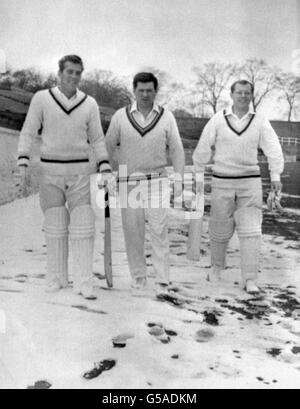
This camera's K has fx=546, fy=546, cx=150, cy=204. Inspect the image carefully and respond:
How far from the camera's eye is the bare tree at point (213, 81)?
9.68 feet

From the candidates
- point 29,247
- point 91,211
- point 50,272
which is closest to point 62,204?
point 91,211

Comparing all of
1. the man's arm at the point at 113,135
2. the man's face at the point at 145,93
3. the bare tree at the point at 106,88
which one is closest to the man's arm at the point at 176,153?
the man's face at the point at 145,93

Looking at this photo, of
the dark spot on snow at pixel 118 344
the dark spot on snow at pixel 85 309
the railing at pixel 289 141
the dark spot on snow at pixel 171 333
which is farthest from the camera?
the railing at pixel 289 141

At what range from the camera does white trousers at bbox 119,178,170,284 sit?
2.81 meters

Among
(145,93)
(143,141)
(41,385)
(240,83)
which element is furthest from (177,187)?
(41,385)

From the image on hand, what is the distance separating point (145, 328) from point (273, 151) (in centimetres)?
117

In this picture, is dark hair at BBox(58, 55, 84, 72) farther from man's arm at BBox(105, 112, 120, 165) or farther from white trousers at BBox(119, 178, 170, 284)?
white trousers at BBox(119, 178, 170, 284)

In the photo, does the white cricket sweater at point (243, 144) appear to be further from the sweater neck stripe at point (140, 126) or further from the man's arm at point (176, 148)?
the sweater neck stripe at point (140, 126)

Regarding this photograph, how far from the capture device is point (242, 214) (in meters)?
2.94

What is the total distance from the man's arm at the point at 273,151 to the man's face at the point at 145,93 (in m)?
0.62

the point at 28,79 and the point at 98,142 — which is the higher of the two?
the point at 28,79

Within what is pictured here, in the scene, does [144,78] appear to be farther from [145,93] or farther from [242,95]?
[242,95]

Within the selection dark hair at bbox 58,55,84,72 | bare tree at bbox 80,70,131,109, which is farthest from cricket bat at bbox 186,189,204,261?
dark hair at bbox 58,55,84,72

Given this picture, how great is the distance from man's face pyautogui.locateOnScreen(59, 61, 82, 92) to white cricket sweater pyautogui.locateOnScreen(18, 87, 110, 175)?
0.05m
